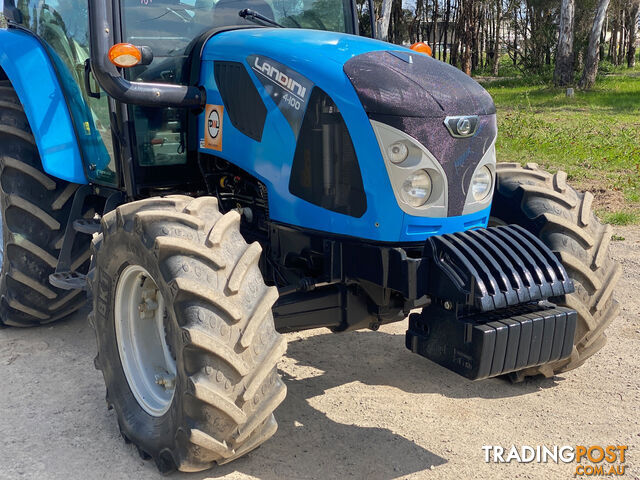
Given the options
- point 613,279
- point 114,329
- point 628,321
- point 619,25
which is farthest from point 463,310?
point 619,25

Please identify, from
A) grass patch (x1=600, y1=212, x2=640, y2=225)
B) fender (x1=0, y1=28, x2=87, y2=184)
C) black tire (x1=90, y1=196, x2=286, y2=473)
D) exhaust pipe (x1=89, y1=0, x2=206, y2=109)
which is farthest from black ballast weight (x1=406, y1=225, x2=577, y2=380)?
grass patch (x1=600, y1=212, x2=640, y2=225)

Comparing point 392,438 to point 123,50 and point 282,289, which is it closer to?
point 282,289

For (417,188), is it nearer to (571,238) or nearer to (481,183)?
(481,183)

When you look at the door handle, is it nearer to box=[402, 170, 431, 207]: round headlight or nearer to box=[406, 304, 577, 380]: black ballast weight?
box=[402, 170, 431, 207]: round headlight

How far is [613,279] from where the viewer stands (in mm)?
3900

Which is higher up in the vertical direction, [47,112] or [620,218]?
[47,112]

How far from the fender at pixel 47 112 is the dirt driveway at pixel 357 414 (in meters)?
1.16

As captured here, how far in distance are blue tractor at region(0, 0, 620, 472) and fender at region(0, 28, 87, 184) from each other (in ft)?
0.04

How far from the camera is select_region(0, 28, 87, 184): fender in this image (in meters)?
4.30

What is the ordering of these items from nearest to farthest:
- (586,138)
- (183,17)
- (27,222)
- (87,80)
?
(183,17) → (87,80) → (27,222) → (586,138)

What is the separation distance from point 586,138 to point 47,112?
33.4 feet

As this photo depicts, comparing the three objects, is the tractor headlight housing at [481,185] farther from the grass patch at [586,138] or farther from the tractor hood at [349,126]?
the grass patch at [586,138]

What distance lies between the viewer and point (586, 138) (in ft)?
40.9

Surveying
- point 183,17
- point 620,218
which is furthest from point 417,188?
point 620,218
